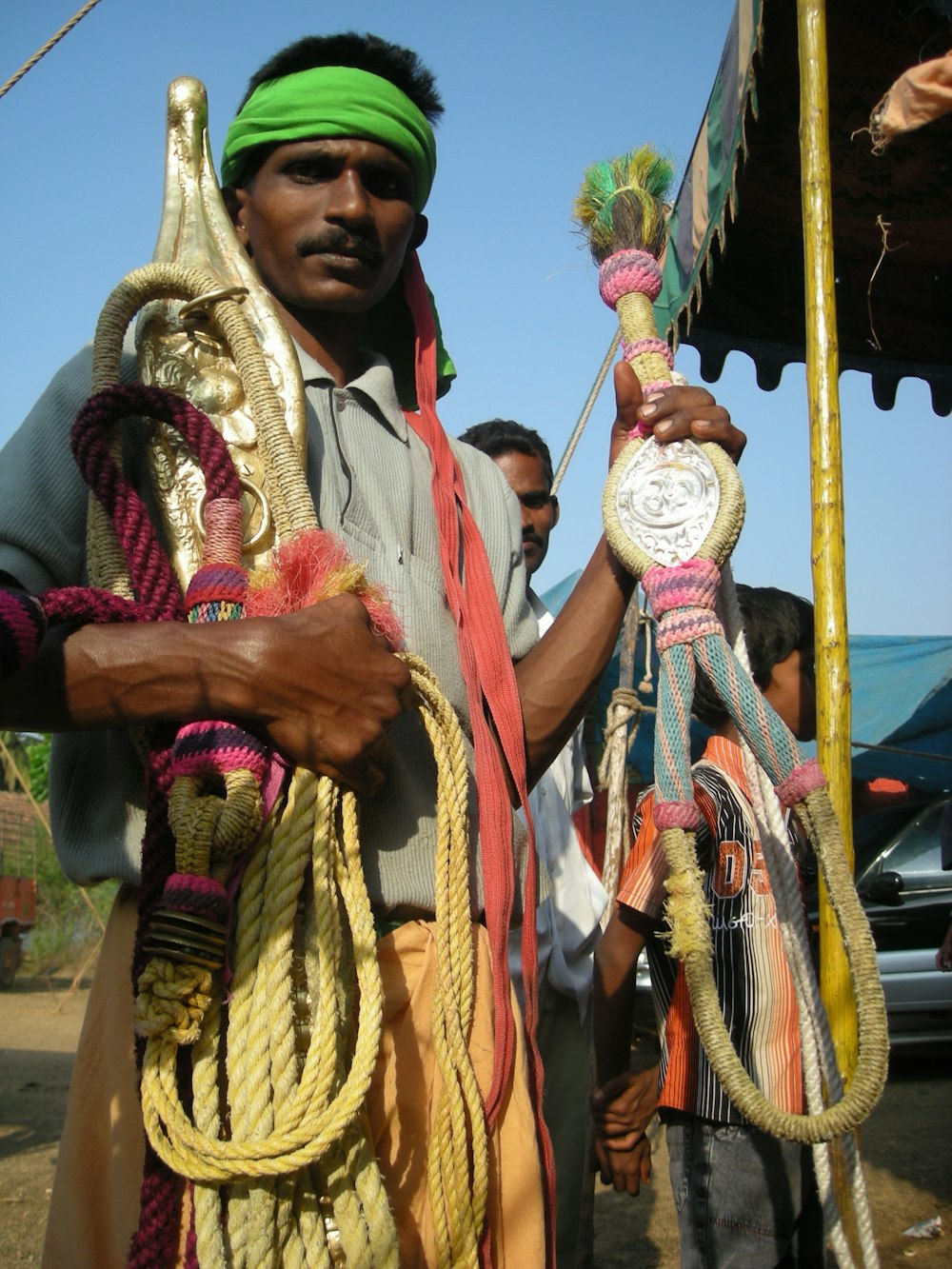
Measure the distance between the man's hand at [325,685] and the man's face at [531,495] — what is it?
2.66 metres

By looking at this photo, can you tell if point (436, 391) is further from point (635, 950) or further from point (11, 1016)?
point (11, 1016)

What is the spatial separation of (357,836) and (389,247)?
82cm

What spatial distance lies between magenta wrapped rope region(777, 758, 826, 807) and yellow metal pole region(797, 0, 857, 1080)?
0.32 m

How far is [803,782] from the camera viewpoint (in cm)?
131

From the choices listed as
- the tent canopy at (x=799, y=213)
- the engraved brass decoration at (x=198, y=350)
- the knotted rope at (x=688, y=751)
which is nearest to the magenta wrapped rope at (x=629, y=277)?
the knotted rope at (x=688, y=751)

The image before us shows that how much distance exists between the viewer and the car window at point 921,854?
616 centimetres

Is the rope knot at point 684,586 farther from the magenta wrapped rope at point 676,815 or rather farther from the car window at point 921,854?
the car window at point 921,854

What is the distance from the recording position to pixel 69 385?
133cm

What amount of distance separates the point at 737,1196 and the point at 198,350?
1679 mm

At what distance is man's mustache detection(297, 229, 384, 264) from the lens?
1.49 m

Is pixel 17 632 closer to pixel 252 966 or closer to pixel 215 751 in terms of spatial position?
pixel 215 751

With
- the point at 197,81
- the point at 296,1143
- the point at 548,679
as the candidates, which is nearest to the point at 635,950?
the point at 548,679

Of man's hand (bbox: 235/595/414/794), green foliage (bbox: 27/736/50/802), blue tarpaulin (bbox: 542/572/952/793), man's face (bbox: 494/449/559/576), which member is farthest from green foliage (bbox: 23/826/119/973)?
man's hand (bbox: 235/595/414/794)

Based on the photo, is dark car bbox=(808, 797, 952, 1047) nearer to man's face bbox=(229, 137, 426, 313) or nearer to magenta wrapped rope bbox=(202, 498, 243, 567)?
man's face bbox=(229, 137, 426, 313)
